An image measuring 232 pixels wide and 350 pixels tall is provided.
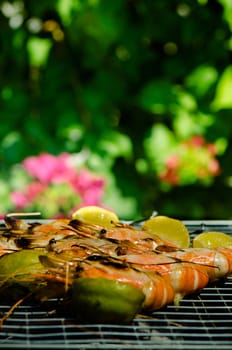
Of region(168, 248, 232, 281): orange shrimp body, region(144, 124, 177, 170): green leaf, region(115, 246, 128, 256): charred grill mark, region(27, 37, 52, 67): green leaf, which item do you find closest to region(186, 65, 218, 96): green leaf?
region(144, 124, 177, 170): green leaf

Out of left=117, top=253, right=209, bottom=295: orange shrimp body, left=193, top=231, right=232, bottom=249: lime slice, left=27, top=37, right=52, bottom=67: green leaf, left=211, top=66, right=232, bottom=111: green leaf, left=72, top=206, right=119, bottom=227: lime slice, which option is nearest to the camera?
left=117, top=253, right=209, bottom=295: orange shrimp body

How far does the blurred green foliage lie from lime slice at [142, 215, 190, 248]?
1.54m

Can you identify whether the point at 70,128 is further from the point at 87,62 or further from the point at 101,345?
the point at 101,345

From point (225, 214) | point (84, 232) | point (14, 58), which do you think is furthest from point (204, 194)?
point (84, 232)

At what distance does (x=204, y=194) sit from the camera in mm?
3883

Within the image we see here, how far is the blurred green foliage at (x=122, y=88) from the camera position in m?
3.67

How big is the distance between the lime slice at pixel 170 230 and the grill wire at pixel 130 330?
280mm

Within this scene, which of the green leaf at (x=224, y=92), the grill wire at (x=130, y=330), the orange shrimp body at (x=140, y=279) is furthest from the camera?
the green leaf at (x=224, y=92)

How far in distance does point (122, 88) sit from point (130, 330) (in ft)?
7.44

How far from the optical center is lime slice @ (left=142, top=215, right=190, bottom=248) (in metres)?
2.08

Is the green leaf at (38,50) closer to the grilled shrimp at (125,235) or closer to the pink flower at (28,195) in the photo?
the pink flower at (28,195)

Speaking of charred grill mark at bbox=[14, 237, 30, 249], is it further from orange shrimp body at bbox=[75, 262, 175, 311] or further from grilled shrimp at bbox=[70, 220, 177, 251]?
orange shrimp body at bbox=[75, 262, 175, 311]

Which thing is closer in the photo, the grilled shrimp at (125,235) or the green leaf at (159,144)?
the grilled shrimp at (125,235)

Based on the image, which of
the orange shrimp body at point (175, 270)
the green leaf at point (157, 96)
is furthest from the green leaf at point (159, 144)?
the orange shrimp body at point (175, 270)
